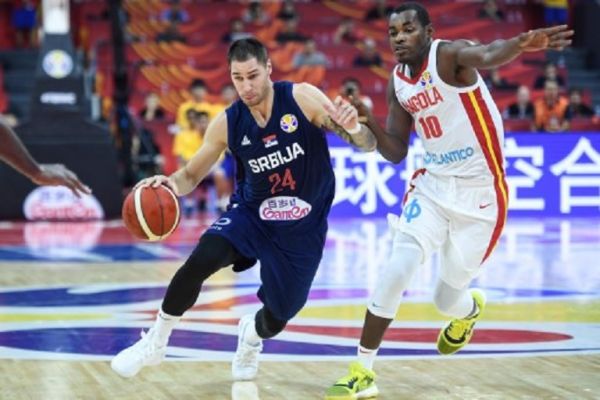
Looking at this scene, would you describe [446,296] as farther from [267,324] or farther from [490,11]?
[490,11]

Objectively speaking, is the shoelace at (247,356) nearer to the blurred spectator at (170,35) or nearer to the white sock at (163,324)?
the white sock at (163,324)

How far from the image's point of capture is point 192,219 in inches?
657

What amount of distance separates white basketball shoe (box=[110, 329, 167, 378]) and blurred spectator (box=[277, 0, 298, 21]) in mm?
15261

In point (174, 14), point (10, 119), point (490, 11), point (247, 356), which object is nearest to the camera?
point (247, 356)

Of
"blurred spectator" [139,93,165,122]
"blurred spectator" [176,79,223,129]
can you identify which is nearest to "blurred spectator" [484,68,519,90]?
"blurred spectator" [176,79,223,129]

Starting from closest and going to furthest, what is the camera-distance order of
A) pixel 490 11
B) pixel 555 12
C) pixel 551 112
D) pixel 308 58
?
pixel 551 112 < pixel 308 58 < pixel 490 11 < pixel 555 12

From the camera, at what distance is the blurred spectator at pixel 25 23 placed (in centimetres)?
2239

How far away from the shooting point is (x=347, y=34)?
866 inches

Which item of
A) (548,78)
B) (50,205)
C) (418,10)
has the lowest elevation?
(50,205)

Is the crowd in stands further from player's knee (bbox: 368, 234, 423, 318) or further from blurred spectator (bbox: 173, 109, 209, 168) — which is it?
player's knee (bbox: 368, 234, 423, 318)

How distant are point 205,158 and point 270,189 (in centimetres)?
37

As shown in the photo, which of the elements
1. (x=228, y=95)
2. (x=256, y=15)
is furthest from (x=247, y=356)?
(x=256, y=15)

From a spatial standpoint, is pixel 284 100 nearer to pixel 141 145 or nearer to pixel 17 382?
pixel 17 382

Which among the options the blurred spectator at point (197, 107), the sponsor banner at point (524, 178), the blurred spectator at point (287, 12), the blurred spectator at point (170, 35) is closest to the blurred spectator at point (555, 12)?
the blurred spectator at point (287, 12)
